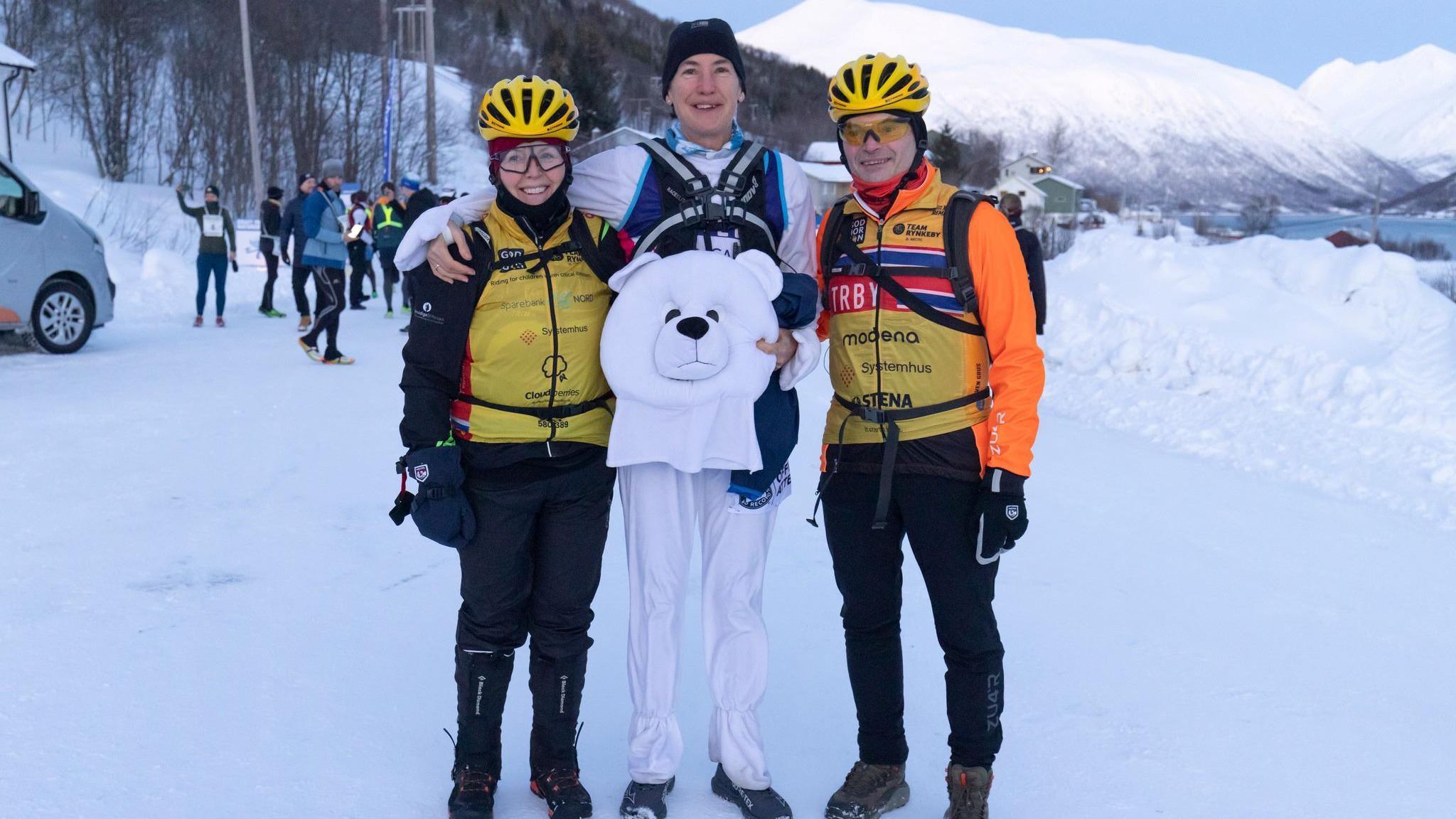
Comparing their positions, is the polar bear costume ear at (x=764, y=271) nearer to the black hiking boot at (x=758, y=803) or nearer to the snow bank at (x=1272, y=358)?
the black hiking boot at (x=758, y=803)

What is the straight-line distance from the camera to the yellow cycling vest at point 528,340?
9.18 ft

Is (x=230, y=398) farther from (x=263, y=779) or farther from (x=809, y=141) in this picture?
(x=809, y=141)

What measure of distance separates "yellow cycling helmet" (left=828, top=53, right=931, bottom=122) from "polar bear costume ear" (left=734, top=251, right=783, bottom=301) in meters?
0.46

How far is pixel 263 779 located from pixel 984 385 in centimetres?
227

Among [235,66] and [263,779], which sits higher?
[235,66]

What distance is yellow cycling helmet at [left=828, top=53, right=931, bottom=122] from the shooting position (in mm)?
2854

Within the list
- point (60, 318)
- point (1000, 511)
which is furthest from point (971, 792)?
point (60, 318)

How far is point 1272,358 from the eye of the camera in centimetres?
953

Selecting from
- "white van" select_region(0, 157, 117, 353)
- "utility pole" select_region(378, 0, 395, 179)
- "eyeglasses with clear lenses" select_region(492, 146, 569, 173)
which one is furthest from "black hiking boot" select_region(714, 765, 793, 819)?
"utility pole" select_region(378, 0, 395, 179)

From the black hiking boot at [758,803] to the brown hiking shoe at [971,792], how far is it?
0.46 meters

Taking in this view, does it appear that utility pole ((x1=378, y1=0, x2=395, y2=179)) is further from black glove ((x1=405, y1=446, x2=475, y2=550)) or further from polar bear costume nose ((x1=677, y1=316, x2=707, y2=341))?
polar bear costume nose ((x1=677, y1=316, x2=707, y2=341))

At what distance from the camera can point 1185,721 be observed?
3.44m

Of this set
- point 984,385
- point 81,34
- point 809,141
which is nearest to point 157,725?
point 984,385

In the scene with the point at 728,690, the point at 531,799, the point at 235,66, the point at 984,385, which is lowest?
the point at 531,799
